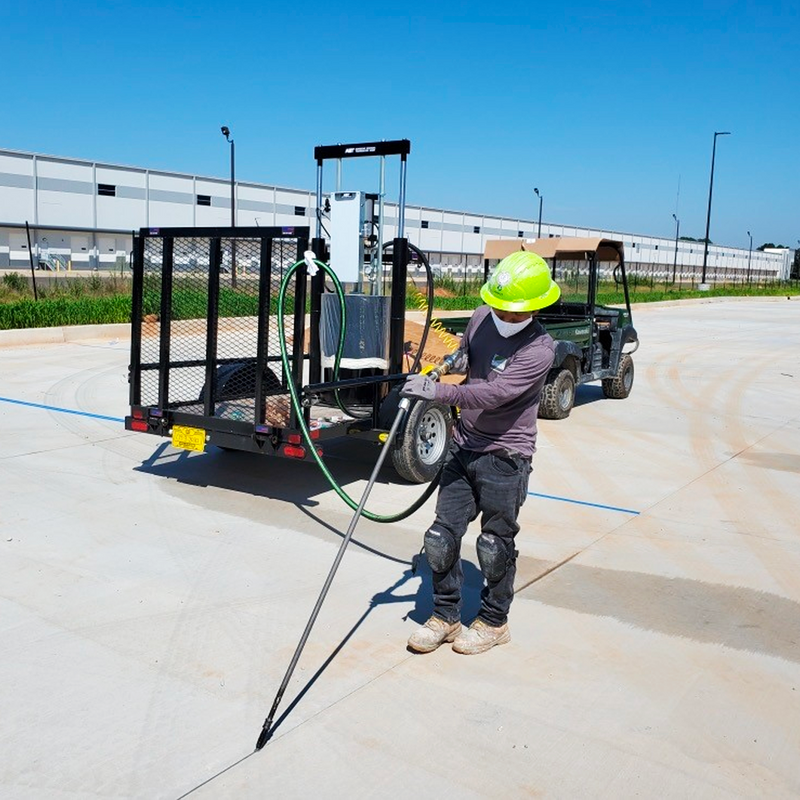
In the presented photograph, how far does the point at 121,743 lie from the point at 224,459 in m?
4.86

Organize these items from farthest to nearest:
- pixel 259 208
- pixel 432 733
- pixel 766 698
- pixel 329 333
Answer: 1. pixel 259 208
2. pixel 329 333
3. pixel 766 698
4. pixel 432 733

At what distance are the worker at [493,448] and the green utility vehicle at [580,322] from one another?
6.47 meters

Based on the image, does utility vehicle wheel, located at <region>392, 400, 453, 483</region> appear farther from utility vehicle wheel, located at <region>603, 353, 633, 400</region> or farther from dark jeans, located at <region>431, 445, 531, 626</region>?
utility vehicle wheel, located at <region>603, 353, 633, 400</region>

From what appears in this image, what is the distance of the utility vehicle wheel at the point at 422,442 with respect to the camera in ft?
23.5


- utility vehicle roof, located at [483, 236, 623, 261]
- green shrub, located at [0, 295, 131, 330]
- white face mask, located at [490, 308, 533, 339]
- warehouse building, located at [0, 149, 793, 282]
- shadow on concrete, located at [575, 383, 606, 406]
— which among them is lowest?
shadow on concrete, located at [575, 383, 606, 406]

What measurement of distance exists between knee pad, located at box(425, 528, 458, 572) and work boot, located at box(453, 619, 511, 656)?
0.38m

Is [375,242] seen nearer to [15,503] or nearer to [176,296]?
[176,296]

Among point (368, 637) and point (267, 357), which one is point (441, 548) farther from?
point (267, 357)

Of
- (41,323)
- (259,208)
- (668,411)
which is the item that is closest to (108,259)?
(259,208)

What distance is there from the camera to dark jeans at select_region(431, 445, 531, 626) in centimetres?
425

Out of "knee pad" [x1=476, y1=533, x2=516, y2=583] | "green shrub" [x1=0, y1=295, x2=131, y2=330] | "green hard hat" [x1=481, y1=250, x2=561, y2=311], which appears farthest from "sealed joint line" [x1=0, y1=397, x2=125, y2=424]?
"green shrub" [x1=0, y1=295, x2=131, y2=330]

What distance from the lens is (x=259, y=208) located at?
5334cm

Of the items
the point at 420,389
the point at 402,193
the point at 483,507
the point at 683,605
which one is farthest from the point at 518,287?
the point at 402,193

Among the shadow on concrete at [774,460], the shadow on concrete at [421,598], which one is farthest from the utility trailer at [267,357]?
the shadow on concrete at [774,460]
